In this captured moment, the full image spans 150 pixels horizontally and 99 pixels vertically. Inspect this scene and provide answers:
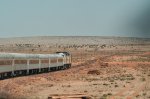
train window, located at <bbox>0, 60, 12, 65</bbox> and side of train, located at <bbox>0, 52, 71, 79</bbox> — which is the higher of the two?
train window, located at <bbox>0, 60, 12, 65</bbox>

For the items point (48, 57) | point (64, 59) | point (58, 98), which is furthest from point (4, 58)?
point (64, 59)

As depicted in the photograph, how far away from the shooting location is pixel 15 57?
50.3 metres

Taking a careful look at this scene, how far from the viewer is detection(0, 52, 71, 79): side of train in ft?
151

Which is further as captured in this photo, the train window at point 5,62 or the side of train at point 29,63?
the side of train at point 29,63

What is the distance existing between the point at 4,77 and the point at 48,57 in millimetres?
23857

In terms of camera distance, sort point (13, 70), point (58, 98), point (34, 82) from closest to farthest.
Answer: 1. point (58, 98)
2. point (34, 82)
3. point (13, 70)

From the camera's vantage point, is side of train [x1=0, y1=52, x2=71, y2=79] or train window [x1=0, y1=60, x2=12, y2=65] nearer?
train window [x1=0, y1=60, x2=12, y2=65]

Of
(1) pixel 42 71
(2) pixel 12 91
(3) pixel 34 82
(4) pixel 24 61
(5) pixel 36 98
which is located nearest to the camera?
(5) pixel 36 98

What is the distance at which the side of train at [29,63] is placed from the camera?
45978 millimetres

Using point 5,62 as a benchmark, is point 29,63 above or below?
below

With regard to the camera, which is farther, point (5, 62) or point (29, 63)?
point (29, 63)

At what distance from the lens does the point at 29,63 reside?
5834 centimetres

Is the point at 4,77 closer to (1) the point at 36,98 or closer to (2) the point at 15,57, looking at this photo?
(2) the point at 15,57

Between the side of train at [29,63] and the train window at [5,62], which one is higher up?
the train window at [5,62]
